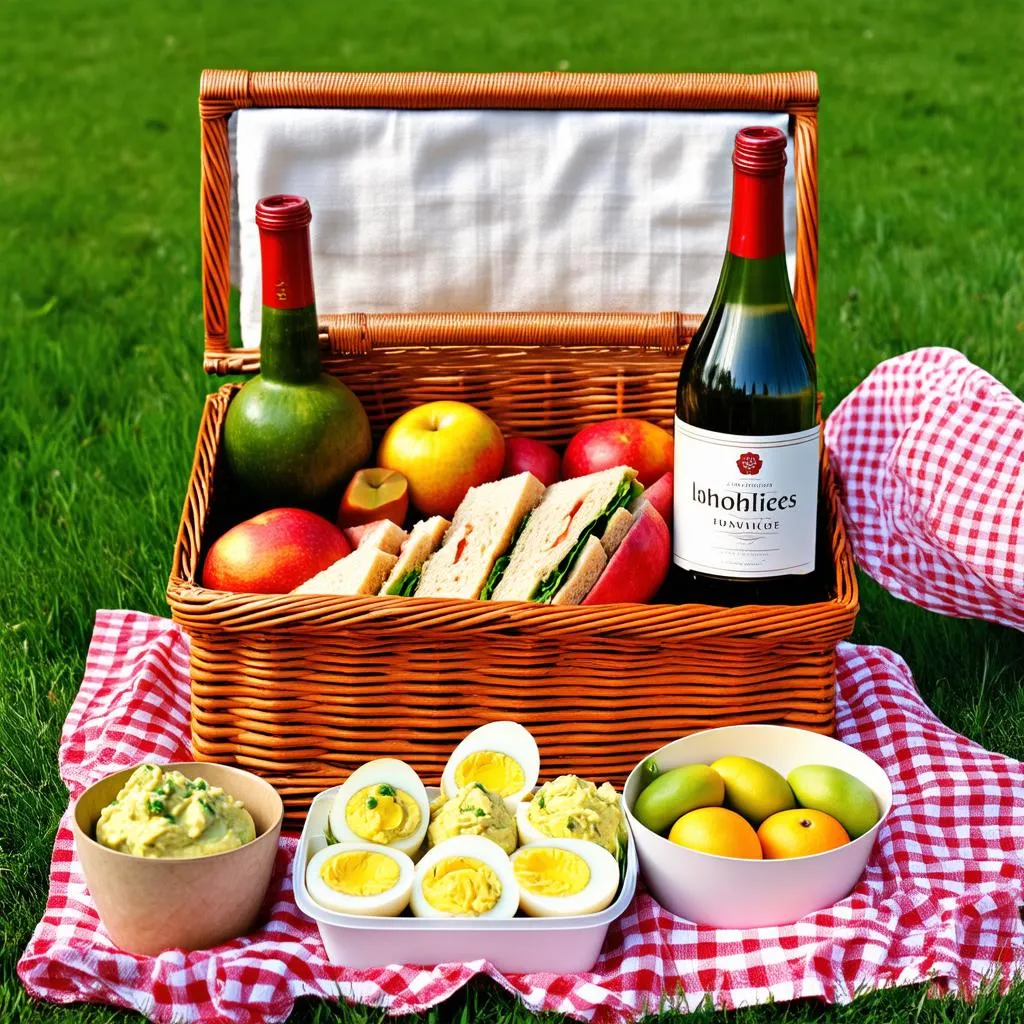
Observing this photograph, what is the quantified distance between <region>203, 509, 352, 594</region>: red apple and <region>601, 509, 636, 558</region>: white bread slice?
398 mm

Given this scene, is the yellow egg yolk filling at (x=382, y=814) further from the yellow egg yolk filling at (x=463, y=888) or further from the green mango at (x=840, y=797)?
the green mango at (x=840, y=797)

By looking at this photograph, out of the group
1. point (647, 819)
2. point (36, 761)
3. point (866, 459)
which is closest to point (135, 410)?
point (36, 761)

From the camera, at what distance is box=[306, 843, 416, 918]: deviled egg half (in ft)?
5.19

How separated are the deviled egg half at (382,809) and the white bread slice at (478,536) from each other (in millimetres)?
281

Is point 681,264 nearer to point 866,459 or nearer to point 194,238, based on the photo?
point 866,459

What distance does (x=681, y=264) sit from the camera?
242 centimetres

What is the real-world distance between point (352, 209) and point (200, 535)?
0.71 metres

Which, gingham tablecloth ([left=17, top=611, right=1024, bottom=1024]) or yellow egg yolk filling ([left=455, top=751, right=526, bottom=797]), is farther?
yellow egg yolk filling ([left=455, top=751, right=526, bottom=797])

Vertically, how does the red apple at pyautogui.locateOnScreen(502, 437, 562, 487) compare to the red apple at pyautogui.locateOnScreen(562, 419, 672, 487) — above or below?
below

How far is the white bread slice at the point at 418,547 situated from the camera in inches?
76.8

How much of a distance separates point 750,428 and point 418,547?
504 millimetres

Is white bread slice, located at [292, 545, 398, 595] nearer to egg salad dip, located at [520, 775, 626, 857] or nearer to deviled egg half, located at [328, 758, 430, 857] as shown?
deviled egg half, located at [328, 758, 430, 857]

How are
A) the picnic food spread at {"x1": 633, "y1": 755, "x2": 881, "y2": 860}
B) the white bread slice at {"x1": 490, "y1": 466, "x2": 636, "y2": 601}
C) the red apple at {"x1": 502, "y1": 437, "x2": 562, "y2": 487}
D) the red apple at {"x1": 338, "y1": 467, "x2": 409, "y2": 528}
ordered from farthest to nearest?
the red apple at {"x1": 502, "y1": 437, "x2": 562, "y2": 487} → the red apple at {"x1": 338, "y1": 467, "x2": 409, "y2": 528} → the white bread slice at {"x1": 490, "y1": 466, "x2": 636, "y2": 601} → the picnic food spread at {"x1": 633, "y1": 755, "x2": 881, "y2": 860}

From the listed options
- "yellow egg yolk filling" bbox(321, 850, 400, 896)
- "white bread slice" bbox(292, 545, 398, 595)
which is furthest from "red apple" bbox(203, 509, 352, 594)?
"yellow egg yolk filling" bbox(321, 850, 400, 896)
